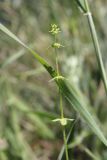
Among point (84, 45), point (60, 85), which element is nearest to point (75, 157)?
point (84, 45)

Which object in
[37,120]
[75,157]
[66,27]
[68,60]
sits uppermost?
[66,27]

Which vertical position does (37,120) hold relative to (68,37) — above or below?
below

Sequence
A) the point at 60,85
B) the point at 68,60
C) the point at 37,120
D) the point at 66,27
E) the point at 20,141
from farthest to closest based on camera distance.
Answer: the point at 66,27 → the point at 68,60 → the point at 37,120 → the point at 20,141 → the point at 60,85

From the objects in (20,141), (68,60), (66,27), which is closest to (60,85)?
(20,141)

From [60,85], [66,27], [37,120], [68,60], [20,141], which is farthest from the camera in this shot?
[66,27]

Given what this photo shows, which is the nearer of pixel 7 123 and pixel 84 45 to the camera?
pixel 7 123

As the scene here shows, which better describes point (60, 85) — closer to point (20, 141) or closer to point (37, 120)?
point (20, 141)

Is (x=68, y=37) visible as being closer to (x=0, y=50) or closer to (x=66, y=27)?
(x=66, y=27)
